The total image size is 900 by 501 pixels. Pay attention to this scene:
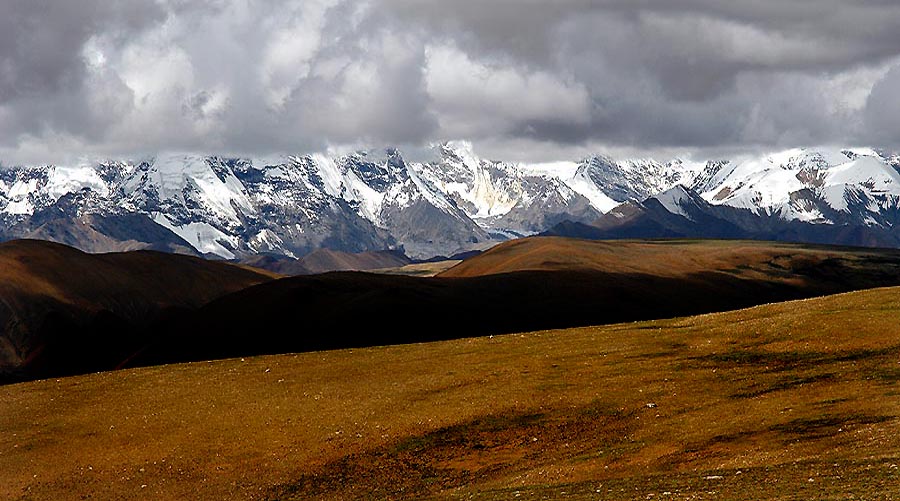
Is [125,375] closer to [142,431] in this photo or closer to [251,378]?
[251,378]

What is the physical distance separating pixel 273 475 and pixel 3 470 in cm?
1892

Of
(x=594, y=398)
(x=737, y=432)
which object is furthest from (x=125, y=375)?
(x=737, y=432)

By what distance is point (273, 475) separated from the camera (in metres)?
63.1

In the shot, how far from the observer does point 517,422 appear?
68.2 metres

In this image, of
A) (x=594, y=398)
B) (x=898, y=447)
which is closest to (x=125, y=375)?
(x=594, y=398)

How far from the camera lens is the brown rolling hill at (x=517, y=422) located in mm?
51094

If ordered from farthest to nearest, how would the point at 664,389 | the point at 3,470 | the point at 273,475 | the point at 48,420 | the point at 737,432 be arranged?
1. the point at 48,420
2. the point at 664,389
3. the point at 3,470
4. the point at 273,475
5. the point at 737,432

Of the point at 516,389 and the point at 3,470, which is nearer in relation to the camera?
the point at 3,470

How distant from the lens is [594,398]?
7138cm

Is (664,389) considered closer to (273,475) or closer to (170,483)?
(273,475)

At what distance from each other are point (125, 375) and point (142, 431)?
26.2 m

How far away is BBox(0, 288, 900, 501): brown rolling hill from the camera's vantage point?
2012 inches

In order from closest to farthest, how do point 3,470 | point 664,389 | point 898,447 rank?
point 898,447
point 3,470
point 664,389

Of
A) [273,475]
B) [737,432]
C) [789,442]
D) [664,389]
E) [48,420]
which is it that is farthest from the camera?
[48,420]
